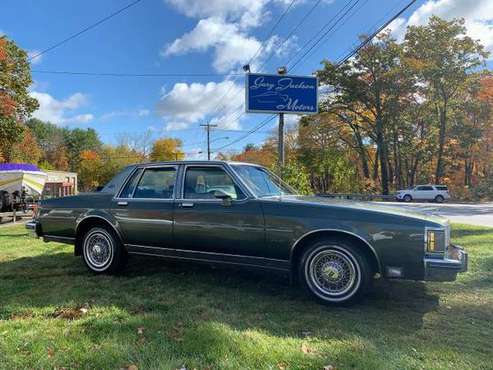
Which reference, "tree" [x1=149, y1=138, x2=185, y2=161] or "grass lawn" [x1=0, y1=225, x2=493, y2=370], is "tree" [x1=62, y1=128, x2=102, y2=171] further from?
"grass lawn" [x1=0, y1=225, x2=493, y2=370]

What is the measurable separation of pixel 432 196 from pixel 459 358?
124ft

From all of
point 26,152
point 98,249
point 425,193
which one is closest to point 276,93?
point 98,249

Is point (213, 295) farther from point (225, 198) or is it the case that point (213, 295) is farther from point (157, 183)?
point (157, 183)

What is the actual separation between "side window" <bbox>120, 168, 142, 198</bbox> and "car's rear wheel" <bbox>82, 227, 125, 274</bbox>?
0.56 meters

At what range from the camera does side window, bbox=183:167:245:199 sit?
5.19 meters

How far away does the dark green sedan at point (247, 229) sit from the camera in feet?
14.1

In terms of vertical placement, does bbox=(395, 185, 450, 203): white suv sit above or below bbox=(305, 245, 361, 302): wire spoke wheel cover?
above

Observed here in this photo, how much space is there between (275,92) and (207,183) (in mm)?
9445

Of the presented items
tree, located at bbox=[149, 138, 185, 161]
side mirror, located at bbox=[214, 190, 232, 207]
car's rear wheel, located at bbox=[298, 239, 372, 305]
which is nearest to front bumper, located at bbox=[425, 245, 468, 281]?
car's rear wheel, located at bbox=[298, 239, 372, 305]

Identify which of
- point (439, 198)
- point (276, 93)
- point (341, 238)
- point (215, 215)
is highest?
point (276, 93)

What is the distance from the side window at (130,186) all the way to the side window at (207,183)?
2.75ft

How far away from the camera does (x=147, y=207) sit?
18.2 feet

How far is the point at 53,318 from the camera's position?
4172mm

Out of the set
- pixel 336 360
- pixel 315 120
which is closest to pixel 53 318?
pixel 336 360
